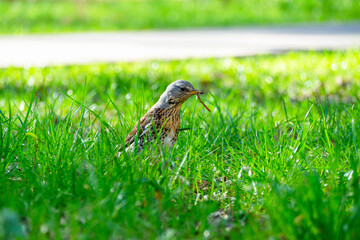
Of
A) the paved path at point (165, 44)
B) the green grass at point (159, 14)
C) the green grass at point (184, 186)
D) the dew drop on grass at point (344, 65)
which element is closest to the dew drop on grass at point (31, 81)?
the paved path at point (165, 44)

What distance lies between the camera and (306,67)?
7.11m

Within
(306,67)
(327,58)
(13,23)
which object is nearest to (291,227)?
(306,67)

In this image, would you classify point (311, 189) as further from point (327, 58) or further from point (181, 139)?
point (327, 58)

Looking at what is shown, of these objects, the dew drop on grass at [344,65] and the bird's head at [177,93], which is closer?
the bird's head at [177,93]

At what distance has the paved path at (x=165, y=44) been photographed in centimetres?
913

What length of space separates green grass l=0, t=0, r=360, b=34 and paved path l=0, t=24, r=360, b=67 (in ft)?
6.79

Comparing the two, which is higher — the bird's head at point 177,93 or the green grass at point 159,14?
the green grass at point 159,14

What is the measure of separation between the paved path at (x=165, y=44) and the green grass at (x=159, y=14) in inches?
81.5

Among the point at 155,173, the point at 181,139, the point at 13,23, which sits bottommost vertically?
Result: the point at 155,173

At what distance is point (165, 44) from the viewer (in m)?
10.9

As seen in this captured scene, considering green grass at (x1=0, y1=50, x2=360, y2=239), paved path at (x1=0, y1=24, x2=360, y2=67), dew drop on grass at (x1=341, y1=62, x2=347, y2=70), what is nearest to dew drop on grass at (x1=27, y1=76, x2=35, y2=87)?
paved path at (x1=0, y1=24, x2=360, y2=67)

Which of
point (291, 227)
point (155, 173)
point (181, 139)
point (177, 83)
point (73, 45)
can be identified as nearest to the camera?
point (291, 227)

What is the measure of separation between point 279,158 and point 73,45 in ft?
26.8

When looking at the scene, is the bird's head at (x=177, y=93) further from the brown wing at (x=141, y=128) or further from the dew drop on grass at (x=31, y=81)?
the dew drop on grass at (x=31, y=81)
